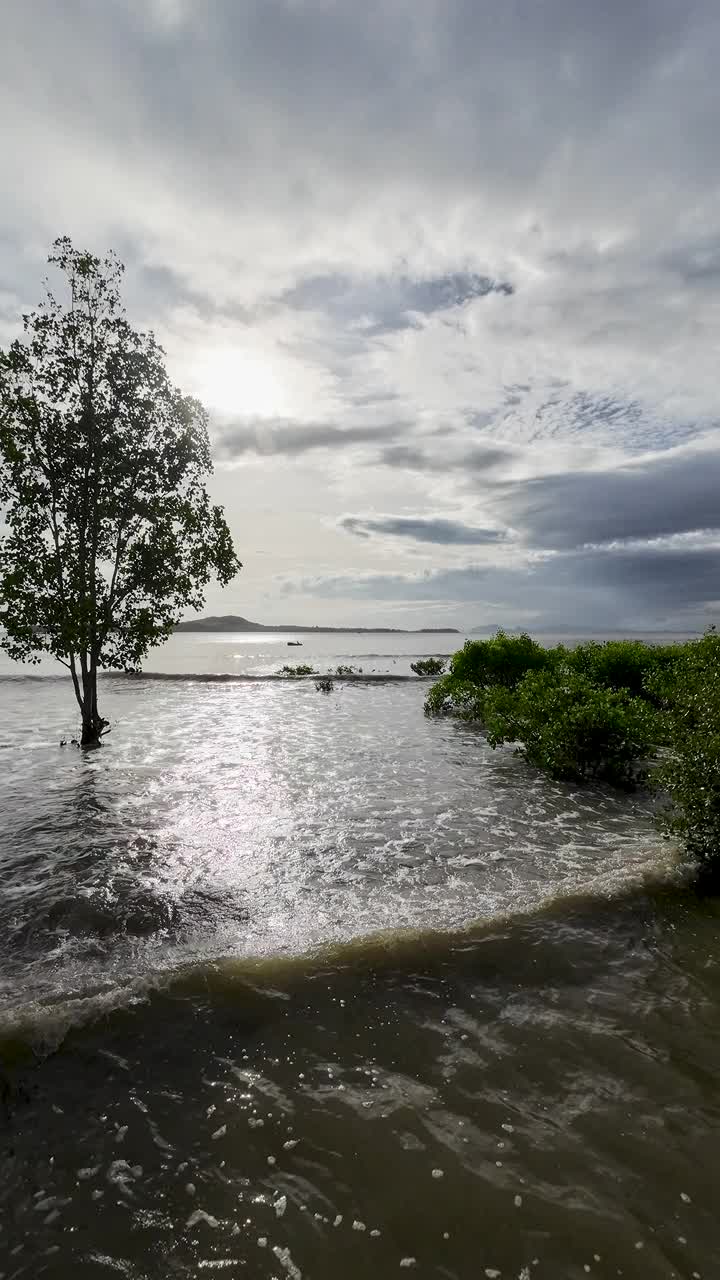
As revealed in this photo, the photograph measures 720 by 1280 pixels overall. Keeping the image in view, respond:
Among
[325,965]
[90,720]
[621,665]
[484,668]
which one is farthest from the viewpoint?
[484,668]

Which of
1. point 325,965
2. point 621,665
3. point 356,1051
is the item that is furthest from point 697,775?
point 621,665

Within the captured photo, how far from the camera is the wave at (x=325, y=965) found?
19.6 feet

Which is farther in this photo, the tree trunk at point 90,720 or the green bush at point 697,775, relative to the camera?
the tree trunk at point 90,720

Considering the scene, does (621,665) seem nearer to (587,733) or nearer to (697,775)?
(587,733)

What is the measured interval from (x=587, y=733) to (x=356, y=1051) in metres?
11.8

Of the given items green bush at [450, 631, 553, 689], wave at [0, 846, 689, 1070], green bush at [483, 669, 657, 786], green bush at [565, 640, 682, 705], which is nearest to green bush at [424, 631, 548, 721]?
green bush at [450, 631, 553, 689]

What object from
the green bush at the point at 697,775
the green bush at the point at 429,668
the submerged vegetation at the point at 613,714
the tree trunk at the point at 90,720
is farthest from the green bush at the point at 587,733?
the green bush at the point at 429,668

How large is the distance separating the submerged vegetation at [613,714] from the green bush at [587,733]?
27 mm

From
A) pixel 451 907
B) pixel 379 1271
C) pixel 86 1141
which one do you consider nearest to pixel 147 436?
pixel 451 907

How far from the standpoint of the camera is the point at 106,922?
831 centimetres

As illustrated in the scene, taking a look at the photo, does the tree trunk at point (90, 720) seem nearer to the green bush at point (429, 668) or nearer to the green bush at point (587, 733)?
the green bush at point (587, 733)

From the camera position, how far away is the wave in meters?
5.97

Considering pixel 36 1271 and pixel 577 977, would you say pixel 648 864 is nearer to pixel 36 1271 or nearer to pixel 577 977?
pixel 577 977

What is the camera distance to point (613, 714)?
1527 centimetres
